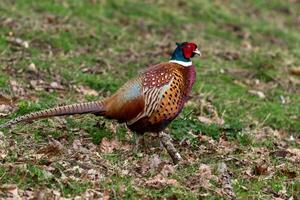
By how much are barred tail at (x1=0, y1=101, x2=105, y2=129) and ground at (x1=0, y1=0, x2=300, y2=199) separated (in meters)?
0.25

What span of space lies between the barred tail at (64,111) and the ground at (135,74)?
0.25 meters

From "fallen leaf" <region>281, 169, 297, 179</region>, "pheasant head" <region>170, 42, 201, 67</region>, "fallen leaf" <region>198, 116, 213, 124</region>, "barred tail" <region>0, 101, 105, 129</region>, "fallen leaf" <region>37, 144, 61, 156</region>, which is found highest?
"pheasant head" <region>170, 42, 201, 67</region>

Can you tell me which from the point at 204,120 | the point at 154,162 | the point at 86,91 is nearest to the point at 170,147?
the point at 154,162

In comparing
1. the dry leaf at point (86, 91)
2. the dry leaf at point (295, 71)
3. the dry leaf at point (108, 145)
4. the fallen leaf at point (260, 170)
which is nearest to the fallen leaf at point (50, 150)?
the dry leaf at point (108, 145)

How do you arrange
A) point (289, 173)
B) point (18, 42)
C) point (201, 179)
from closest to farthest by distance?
point (201, 179)
point (289, 173)
point (18, 42)

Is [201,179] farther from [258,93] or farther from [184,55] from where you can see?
[258,93]

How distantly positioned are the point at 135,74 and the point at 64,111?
3.41m

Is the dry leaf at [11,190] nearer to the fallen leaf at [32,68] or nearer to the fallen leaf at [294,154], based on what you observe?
the fallen leaf at [294,154]

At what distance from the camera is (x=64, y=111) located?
5996mm

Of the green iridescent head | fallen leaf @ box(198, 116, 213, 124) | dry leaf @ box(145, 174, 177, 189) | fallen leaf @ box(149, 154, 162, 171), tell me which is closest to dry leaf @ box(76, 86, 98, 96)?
fallen leaf @ box(198, 116, 213, 124)

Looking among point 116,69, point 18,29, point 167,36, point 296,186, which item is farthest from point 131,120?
point 167,36

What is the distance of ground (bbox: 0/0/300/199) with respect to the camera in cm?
560

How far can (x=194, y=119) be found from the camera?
759 cm

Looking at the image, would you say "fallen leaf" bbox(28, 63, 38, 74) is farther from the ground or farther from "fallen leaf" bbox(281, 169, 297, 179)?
"fallen leaf" bbox(281, 169, 297, 179)
